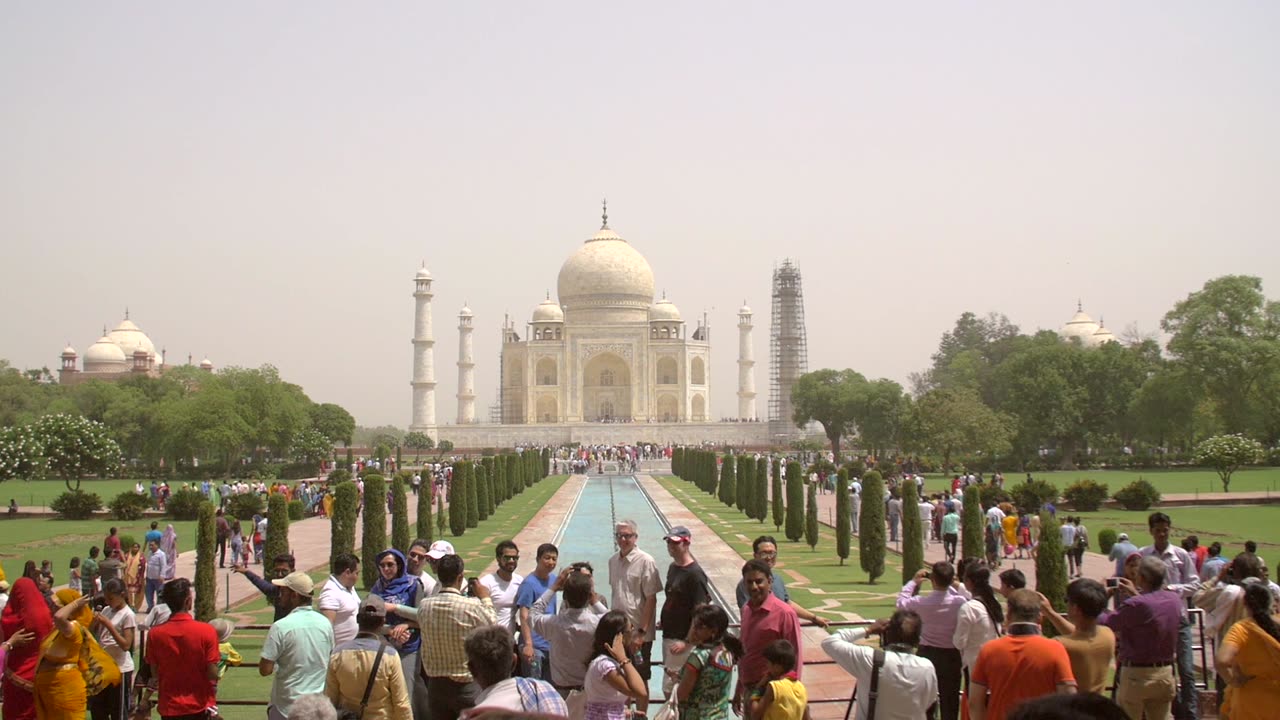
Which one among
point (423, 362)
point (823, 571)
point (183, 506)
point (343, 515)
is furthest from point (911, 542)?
point (423, 362)

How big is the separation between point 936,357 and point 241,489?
47.1 m

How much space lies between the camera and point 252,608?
11.9 meters

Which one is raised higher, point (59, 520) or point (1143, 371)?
point (1143, 371)

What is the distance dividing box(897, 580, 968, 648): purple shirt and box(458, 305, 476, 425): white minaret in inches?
1999

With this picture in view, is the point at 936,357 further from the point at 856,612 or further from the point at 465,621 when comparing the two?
the point at 465,621

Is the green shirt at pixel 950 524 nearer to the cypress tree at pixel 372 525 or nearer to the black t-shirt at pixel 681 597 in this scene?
the cypress tree at pixel 372 525

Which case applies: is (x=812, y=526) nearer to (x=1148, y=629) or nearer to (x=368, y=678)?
(x=1148, y=629)

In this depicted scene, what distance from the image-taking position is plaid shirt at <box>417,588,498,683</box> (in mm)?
4852

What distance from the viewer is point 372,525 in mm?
12430

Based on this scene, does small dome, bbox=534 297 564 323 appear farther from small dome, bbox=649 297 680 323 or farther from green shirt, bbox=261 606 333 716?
green shirt, bbox=261 606 333 716

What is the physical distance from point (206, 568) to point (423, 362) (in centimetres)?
4318

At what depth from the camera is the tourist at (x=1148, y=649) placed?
16.4 ft

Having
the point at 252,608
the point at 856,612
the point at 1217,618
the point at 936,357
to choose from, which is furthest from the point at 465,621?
the point at 936,357

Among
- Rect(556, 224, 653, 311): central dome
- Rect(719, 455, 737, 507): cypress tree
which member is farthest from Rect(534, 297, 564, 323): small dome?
Rect(719, 455, 737, 507): cypress tree
